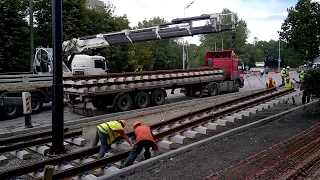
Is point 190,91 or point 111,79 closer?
point 111,79

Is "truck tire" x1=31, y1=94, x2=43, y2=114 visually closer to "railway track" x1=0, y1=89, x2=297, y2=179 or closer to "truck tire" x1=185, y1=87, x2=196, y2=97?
"railway track" x1=0, y1=89, x2=297, y2=179

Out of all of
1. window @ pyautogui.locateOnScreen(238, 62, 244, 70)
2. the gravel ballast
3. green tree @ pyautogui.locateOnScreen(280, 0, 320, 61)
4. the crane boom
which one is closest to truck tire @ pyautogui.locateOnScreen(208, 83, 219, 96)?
window @ pyautogui.locateOnScreen(238, 62, 244, 70)

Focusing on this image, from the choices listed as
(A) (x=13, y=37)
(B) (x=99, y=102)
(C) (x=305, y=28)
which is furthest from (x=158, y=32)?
(A) (x=13, y=37)

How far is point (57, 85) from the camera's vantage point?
7.54 metres

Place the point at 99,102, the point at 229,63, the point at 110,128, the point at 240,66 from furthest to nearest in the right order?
the point at 240,66, the point at 229,63, the point at 99,102, the point at 110,128

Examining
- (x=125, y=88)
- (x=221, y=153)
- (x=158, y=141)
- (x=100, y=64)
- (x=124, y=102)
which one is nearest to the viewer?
(x=221, y=153)

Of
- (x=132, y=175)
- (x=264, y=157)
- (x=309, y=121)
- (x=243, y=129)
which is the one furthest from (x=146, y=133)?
(x=309, y=121)

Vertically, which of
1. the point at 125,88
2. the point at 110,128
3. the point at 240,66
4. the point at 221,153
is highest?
the point at 240,66

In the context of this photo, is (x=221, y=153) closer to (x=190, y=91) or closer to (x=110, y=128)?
(x=110, y=128)

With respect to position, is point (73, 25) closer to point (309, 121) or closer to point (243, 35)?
point (309, 121)

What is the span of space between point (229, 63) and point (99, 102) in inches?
427

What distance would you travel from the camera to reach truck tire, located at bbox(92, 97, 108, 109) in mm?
14398

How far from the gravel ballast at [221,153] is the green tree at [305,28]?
296 cm

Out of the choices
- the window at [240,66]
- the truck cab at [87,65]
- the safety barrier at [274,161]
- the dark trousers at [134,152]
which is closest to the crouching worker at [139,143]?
the dark trousers at [134,152]
